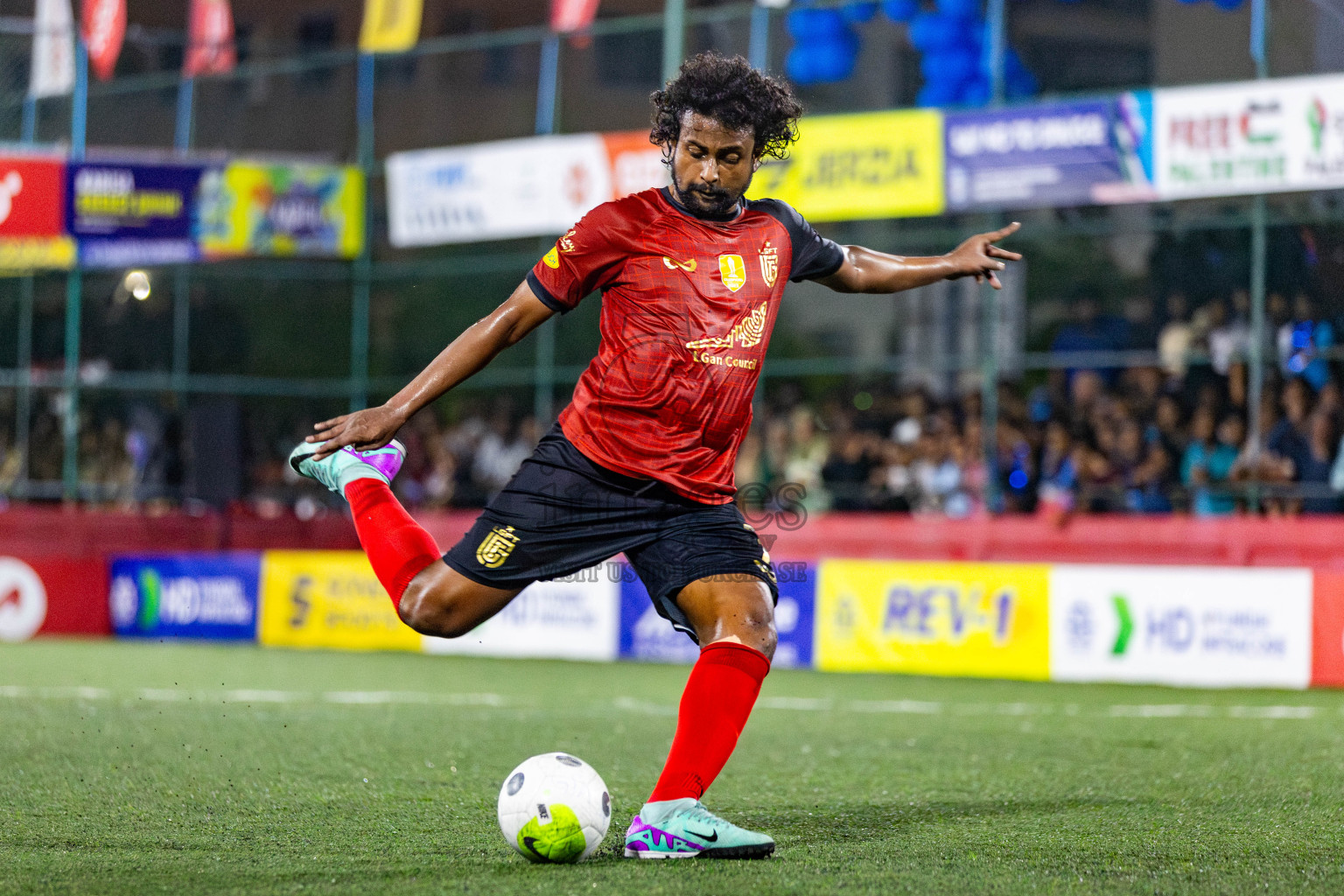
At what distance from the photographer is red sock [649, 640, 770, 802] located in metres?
5.01

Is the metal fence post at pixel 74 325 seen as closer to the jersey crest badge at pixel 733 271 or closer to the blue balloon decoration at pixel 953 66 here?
the blue balloon decoration at pixel 953 66

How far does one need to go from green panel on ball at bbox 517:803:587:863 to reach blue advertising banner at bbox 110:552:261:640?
12232 millimetres

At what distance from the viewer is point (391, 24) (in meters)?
22.4

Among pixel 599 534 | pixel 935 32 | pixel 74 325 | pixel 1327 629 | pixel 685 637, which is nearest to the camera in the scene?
pixel 599 534

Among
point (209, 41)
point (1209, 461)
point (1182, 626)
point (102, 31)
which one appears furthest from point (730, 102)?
point (209, 41)

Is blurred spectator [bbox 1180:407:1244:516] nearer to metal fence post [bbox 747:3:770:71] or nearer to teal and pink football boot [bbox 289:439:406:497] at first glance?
metal fence post [bbox 747:3:770:71]

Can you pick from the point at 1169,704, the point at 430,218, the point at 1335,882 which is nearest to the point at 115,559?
the point at 430,218

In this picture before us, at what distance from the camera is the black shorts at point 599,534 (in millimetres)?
5211

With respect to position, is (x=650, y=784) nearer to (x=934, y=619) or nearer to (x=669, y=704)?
(x=669, y=704)

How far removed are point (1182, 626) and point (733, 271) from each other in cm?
839

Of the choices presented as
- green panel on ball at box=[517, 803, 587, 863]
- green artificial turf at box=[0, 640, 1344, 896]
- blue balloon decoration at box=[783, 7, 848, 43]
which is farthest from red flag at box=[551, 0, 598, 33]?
green panel on ball at box=[517, 803, 587, 863]

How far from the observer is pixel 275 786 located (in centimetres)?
647

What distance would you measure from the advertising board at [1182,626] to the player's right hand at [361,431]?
880 cm

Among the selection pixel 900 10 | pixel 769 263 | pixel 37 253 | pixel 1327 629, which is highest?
pixel 900 10
